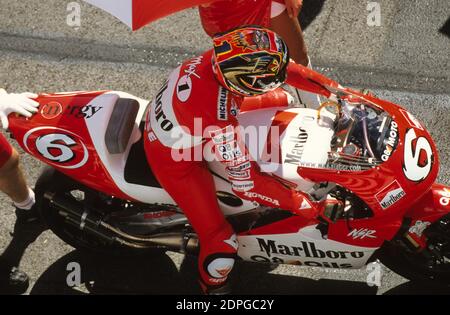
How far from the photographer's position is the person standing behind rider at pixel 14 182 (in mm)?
4371

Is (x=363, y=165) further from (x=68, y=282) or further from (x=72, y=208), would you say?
(x=68, y=282)

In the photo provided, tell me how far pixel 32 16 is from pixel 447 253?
426 cm

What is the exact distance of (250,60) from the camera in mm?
3713

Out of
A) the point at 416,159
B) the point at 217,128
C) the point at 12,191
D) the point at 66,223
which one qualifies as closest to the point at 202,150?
the point at 217,128

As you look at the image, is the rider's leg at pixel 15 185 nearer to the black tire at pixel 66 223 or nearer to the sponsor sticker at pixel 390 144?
the black tire at pixel 66 223

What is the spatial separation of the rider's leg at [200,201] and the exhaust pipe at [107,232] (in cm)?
28

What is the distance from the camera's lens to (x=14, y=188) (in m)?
4.98

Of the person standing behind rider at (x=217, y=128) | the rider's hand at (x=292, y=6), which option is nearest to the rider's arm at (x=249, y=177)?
the person standing behind rider at (x=217, y=128)

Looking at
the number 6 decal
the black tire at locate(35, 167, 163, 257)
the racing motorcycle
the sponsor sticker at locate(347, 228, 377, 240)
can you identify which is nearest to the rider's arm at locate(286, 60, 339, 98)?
the racing motorcycle

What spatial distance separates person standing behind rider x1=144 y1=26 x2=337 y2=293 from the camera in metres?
3.76

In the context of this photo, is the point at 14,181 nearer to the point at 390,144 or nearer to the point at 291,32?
the point at 291,32

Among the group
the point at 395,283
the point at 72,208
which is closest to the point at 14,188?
the point at 72,208

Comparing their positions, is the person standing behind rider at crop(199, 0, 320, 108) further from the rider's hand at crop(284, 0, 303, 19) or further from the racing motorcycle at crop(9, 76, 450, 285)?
the racing motorcycle at crop(9, 76, 450, 285)

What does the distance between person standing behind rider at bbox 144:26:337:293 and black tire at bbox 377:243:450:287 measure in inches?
30.6
